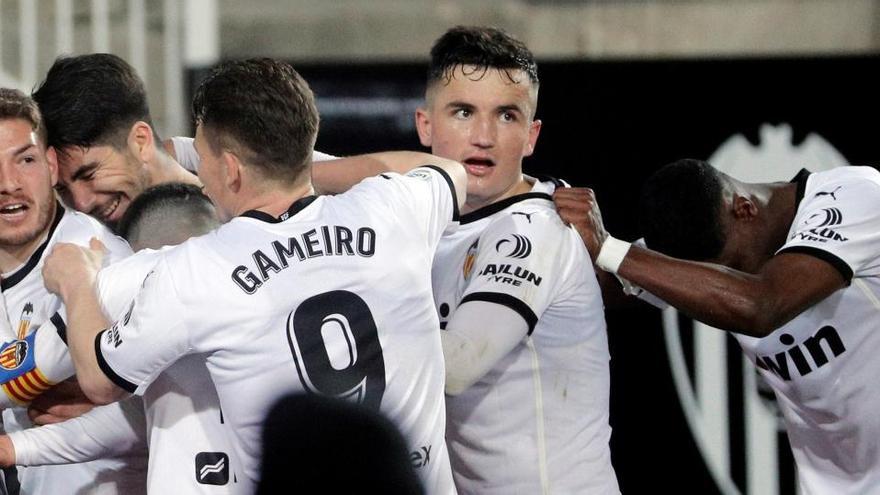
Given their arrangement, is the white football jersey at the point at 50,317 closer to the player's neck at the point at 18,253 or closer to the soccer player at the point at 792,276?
the player's neck at the point at 18,253

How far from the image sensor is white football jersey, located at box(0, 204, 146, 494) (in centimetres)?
395

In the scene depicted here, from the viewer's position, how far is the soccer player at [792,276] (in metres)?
4.06

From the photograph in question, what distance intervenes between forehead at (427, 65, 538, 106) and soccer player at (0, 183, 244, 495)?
89cm

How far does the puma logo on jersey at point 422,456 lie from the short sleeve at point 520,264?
1.67ft

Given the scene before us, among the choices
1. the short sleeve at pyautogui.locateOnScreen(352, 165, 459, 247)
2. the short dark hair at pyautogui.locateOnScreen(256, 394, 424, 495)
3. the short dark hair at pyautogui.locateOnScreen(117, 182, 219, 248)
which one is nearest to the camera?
the short dark hair at pyautogui.locateOnScreen(256, 394, 424, 495)

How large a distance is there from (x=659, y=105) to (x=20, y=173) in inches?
133

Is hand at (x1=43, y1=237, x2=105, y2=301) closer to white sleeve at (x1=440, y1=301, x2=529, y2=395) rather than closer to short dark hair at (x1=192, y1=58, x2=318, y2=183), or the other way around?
short dark hair at (x1=192, y1=58, x2=318, y2=183)

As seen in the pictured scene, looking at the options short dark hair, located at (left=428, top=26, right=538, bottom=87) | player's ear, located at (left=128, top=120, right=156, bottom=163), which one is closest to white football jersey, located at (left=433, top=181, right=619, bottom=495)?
short dark hair, located at (left=428, top=26, right=538, bottom=87)

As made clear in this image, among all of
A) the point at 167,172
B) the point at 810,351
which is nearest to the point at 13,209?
the point at 167,172

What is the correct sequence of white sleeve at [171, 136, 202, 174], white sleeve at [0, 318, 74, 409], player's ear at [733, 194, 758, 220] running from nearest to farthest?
white sleeve at [0, 318, 74, 409] < player's ear at [733, 194, 758, 220] < white sleeve at [171, 136, 202, 174]

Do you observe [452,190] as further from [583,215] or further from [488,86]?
[488,86]

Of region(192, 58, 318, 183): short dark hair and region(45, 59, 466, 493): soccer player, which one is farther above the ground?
region(192, 58, 318, 183): short dark hair

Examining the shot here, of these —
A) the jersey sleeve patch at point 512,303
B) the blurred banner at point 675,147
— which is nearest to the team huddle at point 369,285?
the jersey sleeve patch at point 512,303

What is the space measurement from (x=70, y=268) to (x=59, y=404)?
1.58 feet
